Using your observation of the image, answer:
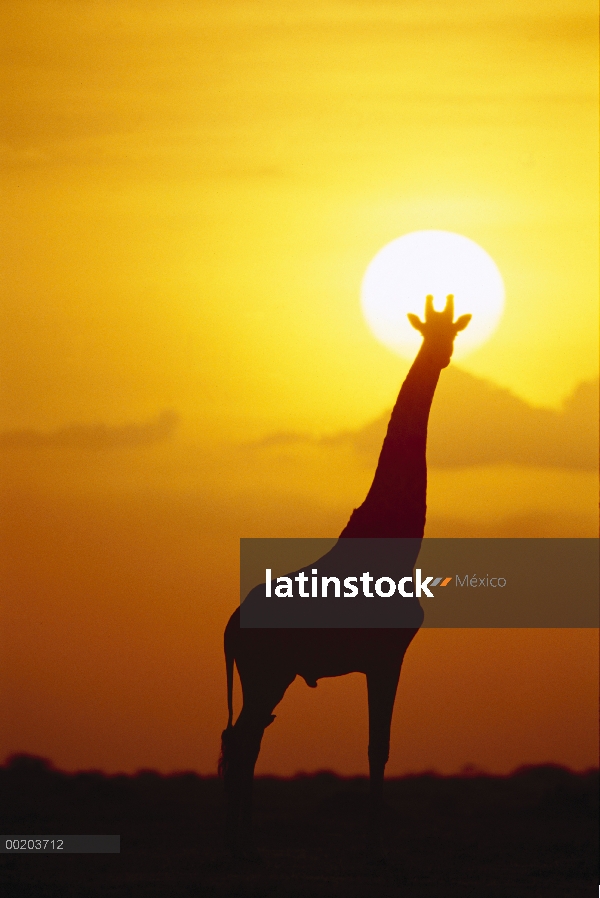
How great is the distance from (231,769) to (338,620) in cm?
179

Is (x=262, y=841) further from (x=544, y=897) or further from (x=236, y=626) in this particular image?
(x=544, y=897)

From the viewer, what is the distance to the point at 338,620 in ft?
33.0

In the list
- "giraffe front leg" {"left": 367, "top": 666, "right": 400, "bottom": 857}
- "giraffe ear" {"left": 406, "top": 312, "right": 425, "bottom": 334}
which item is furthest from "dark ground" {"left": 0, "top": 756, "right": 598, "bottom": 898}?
"giraffe ear" {"left": 406, "top": 312, "right": 425, "bottom": 334}

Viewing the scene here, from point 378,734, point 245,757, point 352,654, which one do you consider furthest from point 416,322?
point 245,757

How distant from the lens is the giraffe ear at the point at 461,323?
11211 mm

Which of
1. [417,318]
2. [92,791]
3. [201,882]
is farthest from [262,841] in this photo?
[417,318]

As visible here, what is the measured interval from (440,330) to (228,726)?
4785 millimetres

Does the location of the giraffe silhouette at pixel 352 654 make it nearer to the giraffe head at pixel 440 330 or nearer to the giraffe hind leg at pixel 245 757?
the giraffe hind leg at pixel 245 757

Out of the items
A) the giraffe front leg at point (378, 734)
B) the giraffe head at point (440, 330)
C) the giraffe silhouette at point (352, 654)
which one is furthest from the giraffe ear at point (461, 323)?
the giraffe front leg at point (378, 734)

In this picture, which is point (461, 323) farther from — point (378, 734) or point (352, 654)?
point (378, 734)

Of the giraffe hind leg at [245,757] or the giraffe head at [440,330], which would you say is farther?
the giraffe head at [440,330]

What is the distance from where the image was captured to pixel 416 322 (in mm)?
11258

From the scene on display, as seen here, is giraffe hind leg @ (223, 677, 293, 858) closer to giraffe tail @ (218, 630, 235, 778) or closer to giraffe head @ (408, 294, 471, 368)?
giraffe tail @ (218, 630, 235, 778)

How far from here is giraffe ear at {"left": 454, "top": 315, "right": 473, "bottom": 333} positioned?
11211 millimetres
